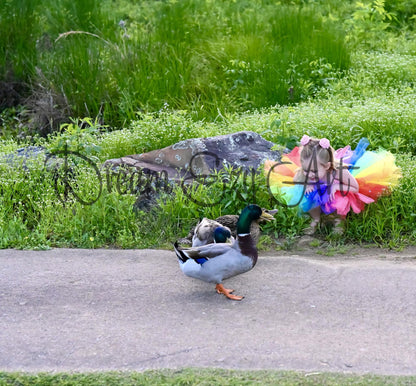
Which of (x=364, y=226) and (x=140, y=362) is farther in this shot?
(x=364, y=226)

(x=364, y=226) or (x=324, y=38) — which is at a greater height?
(x=324, y=38)

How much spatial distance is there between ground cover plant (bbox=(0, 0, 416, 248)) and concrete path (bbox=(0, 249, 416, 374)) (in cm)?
45

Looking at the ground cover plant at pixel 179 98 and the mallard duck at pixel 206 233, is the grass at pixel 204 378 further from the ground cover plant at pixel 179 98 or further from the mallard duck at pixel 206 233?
the ground cover plant at pixel 179 98

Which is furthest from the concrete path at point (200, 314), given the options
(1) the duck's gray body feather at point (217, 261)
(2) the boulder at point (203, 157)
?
(2) the boulder at point (203, 157)

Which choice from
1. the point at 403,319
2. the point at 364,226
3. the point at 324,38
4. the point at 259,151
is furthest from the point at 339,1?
the point at 403,319

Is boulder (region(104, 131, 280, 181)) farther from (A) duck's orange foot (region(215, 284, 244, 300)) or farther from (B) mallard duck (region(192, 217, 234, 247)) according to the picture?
(A) duck's orange foot (region(215, 284, 244, 300))

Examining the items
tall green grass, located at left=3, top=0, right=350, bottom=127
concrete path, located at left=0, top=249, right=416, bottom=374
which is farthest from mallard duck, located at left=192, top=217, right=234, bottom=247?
tall green grass, located at left=3, top=0, right=350, bottom=127

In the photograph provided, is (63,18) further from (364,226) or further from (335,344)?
(335,344)

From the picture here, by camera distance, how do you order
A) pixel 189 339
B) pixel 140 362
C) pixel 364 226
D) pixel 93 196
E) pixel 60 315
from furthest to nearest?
1. pixel 93 196
2. pixel 364 226
3. pixel 60 315
4. pixel 189 339
5. pixel 140 362

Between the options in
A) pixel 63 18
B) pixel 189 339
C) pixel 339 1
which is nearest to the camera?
pixel 189 339

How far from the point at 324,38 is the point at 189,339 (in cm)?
621

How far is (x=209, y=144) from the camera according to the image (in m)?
6.25

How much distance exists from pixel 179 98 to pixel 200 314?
4612 mm

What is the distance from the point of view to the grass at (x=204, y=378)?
3.40 m
